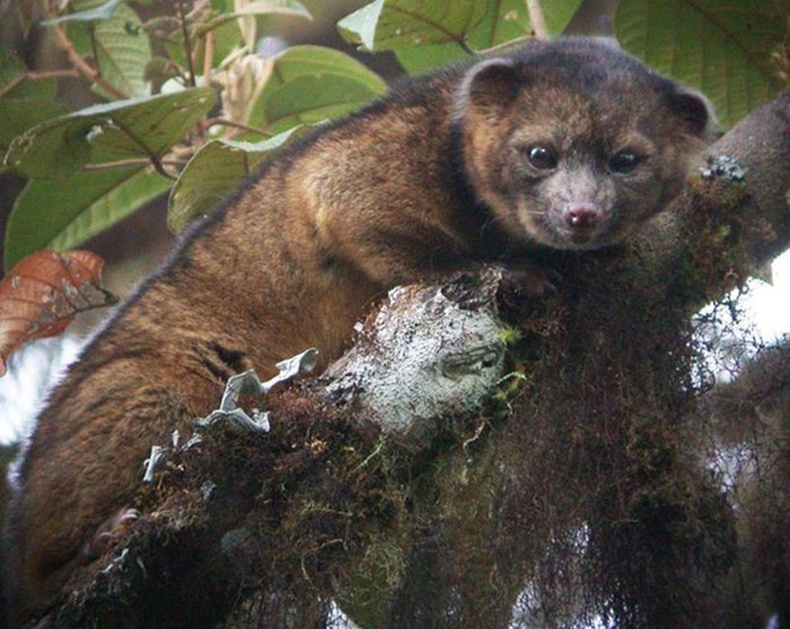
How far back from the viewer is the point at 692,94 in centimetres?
449

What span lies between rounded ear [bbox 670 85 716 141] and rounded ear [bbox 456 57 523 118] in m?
0.57

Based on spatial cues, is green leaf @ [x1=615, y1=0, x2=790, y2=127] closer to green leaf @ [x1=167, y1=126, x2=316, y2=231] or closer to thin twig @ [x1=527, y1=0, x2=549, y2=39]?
thin twig @ [x1=527, y1=0, x2=549, y2=39]

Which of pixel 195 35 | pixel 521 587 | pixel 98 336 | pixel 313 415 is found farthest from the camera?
pixel 195 35

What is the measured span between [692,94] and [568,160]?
0.57 metres

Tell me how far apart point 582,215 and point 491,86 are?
2.32 ft

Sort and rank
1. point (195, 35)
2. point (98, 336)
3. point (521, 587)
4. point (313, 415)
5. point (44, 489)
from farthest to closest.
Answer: point (195, 35) → point (98, 336) → point (44, 489) → point (313, 415) → point (521, 587)

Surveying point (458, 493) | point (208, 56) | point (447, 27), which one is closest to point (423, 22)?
point (447, 27)

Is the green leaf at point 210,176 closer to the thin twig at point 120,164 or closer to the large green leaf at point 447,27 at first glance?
the thin twig at point 120,164

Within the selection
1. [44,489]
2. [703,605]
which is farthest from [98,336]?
[703,605]

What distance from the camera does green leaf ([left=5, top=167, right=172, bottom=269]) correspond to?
5.59m

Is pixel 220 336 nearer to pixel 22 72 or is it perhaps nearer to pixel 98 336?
pixel 98 336

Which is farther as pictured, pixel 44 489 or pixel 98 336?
pixel 98 336

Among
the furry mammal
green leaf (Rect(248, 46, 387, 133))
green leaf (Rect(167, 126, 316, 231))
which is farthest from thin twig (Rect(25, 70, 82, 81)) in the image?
the furry mammal

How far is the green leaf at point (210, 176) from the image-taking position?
4.96 m
